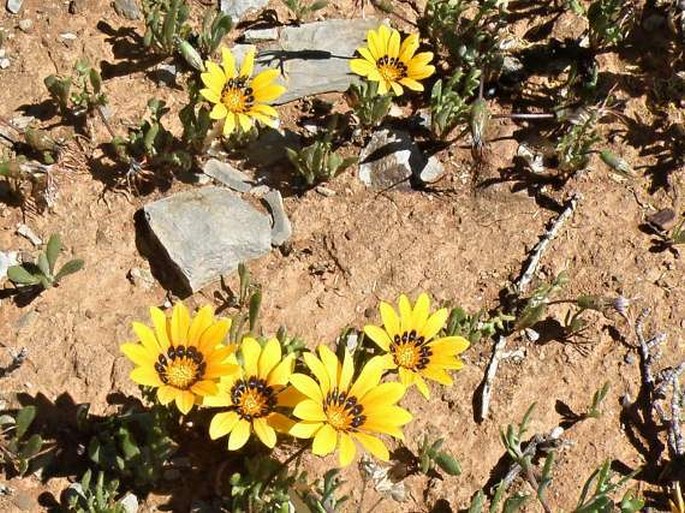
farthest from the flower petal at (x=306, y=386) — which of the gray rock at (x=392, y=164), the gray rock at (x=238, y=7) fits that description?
the gray rock at (x=238, y=7)

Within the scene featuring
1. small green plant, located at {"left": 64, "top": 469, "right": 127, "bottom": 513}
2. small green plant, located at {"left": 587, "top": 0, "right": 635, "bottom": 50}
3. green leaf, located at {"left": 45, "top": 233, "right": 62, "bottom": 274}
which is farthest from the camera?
small green plant, located at {"left": 587, "top": 0, "right": 635, "bottom": 50}

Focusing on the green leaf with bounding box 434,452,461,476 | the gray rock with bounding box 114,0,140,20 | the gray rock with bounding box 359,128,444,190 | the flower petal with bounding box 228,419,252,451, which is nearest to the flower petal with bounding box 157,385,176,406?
the flower petal with bounding box 228,419,252,451

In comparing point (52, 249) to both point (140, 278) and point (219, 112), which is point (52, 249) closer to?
point (140, 278)

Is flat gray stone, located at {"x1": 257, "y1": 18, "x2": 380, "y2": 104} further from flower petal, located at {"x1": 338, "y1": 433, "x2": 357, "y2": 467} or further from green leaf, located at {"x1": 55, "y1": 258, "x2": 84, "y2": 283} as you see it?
flower petal, located at {"x1": 338, "y1": 433, "x2": 357, "y2": 467}

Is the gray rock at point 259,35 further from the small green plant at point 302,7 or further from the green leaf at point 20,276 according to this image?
the green leaf at point 20,276

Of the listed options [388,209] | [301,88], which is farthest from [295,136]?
[388,209]
